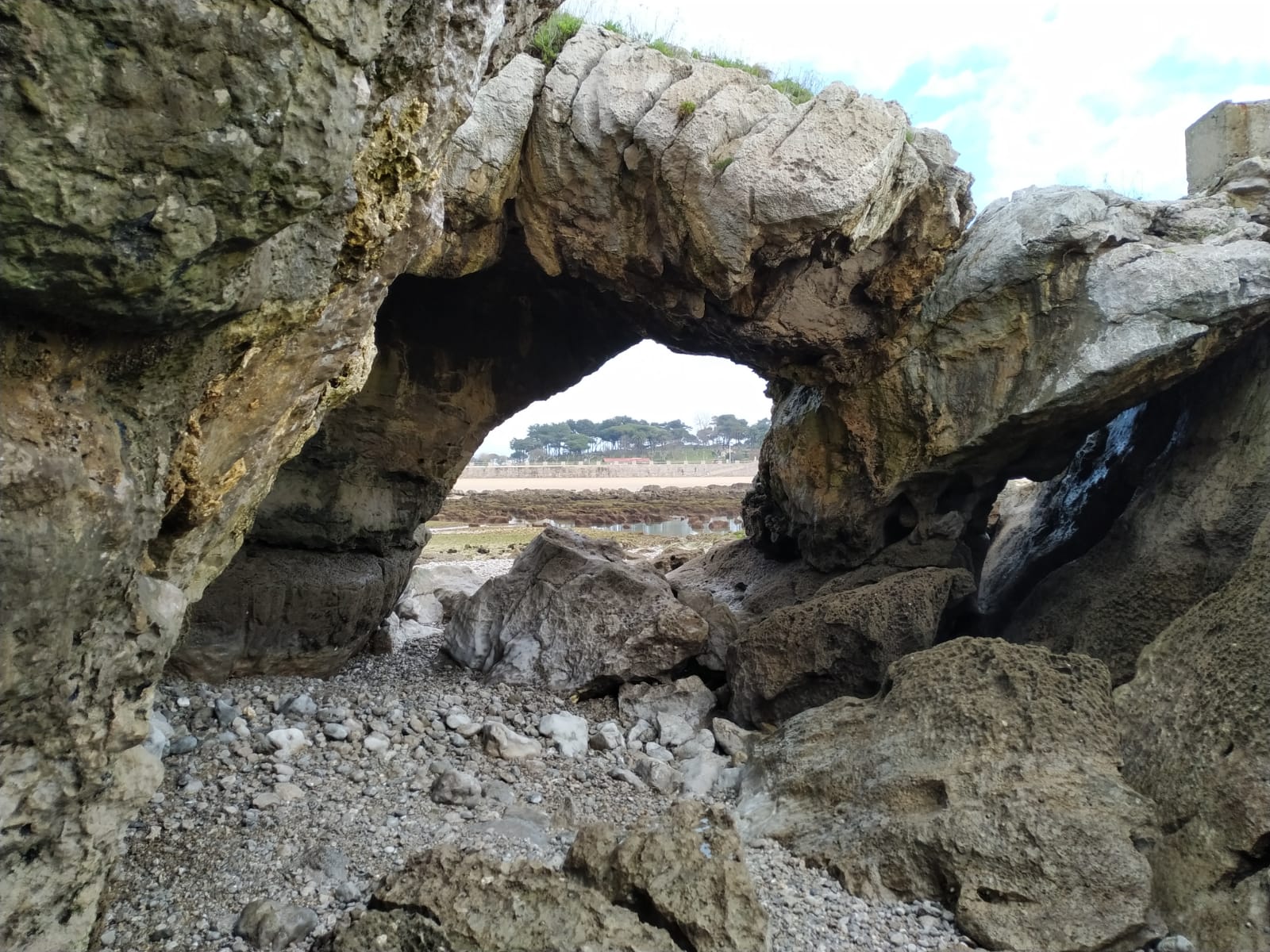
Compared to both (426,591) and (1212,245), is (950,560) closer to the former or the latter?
(1212,245)

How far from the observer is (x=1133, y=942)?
4621mm

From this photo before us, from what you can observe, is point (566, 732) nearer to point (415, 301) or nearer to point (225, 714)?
point (225, 714)

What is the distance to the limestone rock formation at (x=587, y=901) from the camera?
3.68 metres

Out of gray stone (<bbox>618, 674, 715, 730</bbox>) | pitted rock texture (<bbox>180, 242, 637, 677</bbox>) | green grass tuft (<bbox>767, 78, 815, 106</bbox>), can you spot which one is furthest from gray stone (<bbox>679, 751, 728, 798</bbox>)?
green grass tuft (<bbox>767, 78, 815, 106</bbox>)

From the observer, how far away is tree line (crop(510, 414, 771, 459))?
94125 mm

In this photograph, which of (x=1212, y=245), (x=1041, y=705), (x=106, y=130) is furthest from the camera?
(x=1212, y=245)

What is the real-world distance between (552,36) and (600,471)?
204ft

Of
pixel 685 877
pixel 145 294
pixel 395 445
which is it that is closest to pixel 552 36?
pixel 395 445

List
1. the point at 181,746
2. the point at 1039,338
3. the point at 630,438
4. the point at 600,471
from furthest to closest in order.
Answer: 1. the point at 630,438
2. the point at 600,471
3. the point at 1039,338
4. the point at 181,746

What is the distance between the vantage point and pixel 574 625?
872 cm

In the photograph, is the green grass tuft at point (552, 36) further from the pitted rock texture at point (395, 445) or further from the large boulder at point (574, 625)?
the large boulder at point (574, 625)

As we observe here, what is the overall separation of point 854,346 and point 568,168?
3.26 meters

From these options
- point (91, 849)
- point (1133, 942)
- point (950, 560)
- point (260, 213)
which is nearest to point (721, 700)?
point (950, 560)

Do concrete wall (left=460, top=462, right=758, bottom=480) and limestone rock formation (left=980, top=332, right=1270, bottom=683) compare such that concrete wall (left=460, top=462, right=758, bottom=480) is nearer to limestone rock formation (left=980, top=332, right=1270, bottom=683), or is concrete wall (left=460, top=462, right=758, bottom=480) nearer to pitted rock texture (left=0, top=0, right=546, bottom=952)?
limestone rock formation (left=980, top=332, right=1270, bottom=683)
